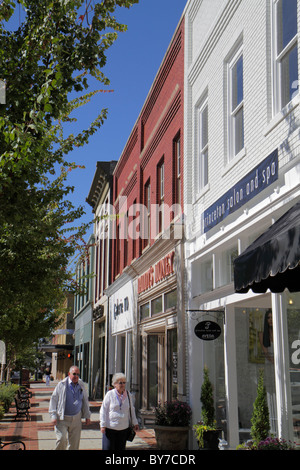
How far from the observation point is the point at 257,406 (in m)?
8.45

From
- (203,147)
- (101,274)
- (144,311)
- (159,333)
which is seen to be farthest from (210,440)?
(101,274)

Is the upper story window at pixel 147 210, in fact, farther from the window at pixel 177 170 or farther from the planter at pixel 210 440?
the planter at pixel 210 440

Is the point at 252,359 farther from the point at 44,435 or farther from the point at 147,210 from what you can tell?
the point at 147,210

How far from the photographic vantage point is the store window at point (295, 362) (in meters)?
7.58

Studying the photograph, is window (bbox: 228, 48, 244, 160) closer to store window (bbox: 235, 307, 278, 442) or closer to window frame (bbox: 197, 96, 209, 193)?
window frame (bbox: 197, 96, 209, 193)

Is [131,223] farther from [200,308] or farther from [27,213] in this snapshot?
[27,213]

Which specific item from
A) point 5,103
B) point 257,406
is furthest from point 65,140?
point 257,406

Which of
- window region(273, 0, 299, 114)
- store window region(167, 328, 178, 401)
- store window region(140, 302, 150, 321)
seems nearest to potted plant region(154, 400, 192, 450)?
store window region(167, 328, 178, 401)

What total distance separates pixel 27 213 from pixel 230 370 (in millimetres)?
4852

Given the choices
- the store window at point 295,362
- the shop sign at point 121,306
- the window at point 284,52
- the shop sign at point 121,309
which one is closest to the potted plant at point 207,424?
the store window at point 295,362

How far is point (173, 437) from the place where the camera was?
1165 cm

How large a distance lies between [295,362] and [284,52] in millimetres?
4644

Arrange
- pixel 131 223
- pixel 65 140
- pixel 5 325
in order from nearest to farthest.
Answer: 1. pixel 65 140
2. pixel 5 325
3. pixel 131 223

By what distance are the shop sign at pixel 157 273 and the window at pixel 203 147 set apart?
8.16 ft
